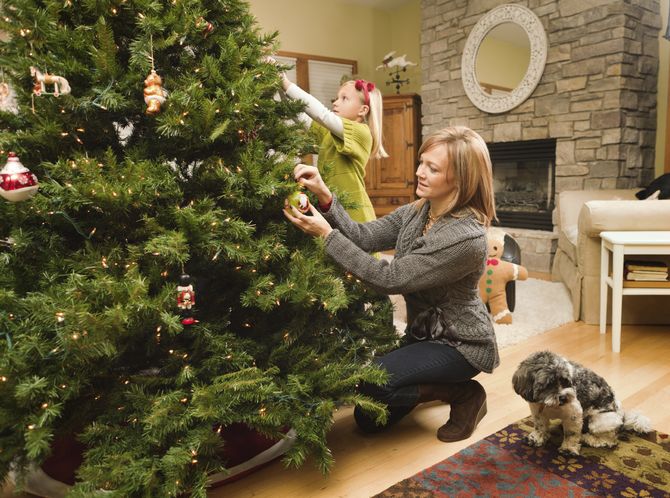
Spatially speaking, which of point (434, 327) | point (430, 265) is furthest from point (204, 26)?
point (434, 327)

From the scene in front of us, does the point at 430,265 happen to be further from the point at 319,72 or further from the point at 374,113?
the point at 319,72

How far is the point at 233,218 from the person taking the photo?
1.34 m

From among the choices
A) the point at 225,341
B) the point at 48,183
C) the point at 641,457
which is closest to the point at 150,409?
the point at 225,341

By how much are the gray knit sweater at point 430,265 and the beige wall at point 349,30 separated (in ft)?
16.8

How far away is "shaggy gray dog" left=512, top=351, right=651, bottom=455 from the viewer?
1593 millimetres

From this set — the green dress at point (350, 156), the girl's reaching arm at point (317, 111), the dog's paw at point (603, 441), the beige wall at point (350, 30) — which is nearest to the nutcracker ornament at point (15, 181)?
the girl's reaching arm at point (317, 111)

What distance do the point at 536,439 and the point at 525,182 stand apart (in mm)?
4067

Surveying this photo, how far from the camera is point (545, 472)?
1574 mm

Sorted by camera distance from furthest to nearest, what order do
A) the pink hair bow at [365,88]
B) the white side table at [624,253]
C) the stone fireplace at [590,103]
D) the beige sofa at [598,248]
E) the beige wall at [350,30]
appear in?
the beige wall at [350,30], the stone fireplace at [590,103], the beige sofa at [598,248], the white side table at [624,253], the pink hair bow at [365,88]

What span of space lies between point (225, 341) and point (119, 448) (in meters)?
0.36

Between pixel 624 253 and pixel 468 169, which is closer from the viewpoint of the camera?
pixel 468 169

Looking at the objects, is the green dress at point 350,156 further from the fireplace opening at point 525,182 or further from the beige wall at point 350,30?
the beige wall at point 350,30

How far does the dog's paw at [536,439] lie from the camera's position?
171cm

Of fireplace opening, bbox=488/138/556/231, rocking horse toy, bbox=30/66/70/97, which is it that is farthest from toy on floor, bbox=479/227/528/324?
rocking horse toy, bbox=30/66/70/97
